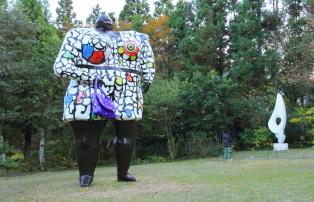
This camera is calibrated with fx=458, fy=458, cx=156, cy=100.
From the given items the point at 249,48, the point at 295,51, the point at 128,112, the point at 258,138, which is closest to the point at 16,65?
the point at 128,112

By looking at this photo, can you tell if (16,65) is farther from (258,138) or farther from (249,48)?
(249,48)

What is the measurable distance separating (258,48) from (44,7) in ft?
37.7

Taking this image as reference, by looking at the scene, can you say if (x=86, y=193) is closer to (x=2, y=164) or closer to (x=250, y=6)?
(x=2, y=164)

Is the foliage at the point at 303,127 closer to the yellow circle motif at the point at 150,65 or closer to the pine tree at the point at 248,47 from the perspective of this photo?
the pine tree at the point at 248,47

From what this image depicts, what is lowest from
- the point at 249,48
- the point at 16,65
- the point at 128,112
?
the point at 128,112

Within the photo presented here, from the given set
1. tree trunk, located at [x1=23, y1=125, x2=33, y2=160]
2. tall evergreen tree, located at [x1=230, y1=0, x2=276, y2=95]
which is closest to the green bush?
tall evergreen tree, located at [x1=230, y1=0, x2=276, y2=95]

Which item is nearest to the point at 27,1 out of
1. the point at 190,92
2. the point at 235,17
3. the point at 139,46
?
the point at 190,92

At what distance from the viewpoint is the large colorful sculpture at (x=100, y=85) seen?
7.87 metres

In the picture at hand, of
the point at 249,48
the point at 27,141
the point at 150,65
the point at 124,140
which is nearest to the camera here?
the point at 124,140

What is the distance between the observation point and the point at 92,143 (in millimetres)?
8094

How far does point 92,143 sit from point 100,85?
1035 mm

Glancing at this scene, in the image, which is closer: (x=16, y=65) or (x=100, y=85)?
(x=100, y=85)

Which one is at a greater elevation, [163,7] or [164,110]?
[163,7]

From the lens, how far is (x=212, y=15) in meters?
25.4
